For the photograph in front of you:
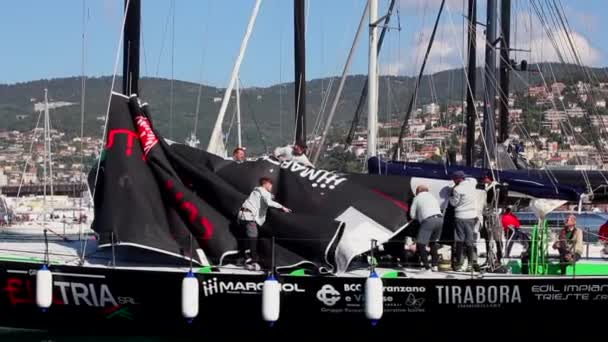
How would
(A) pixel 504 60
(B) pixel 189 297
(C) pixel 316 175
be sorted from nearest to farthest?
(B) pixel 189 297
(C) pixel 316 175
(A) pixel 504 60

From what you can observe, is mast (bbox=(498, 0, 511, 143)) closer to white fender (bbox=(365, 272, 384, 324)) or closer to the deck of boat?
the deck of boat

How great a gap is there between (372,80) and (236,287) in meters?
4.18

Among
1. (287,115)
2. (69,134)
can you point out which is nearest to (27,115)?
(69,134)

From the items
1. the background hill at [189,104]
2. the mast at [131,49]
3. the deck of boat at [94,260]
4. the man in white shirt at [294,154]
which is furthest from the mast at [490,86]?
the background hill at [189,104]

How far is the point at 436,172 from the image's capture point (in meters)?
16.5

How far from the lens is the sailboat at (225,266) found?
13531 mm

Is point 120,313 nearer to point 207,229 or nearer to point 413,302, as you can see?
point 207,229

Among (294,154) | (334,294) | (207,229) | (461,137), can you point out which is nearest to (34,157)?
(461,137)

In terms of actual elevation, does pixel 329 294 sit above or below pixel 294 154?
below

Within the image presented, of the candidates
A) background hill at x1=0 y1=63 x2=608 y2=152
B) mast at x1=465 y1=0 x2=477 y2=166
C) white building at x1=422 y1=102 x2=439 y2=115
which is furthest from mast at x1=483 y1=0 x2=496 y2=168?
background hill at x1=0 y1=63 x2=608 y2=152

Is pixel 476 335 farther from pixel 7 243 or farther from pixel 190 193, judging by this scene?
pixel 7 243

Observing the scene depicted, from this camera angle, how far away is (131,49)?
1563 centimetres

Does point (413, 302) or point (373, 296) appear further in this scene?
point (413, 302)

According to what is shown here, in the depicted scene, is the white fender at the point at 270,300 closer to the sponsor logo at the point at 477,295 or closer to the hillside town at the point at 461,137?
A: the sponsor logo at the point at 477,295
